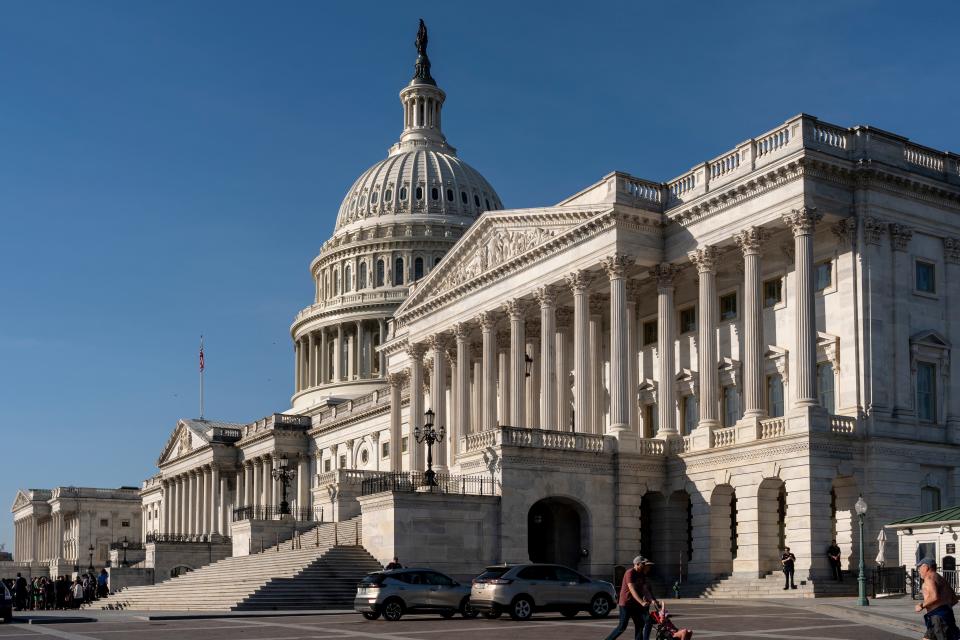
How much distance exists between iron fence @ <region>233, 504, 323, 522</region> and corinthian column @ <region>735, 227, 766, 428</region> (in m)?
26.6

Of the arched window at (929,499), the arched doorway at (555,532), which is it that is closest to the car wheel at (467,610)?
the arched doorway at (555,532)

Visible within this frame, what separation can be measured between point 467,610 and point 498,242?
3109 centimetres

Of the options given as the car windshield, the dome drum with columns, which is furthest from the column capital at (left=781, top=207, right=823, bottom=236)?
the dome drum with columns

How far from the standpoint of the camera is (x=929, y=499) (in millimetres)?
52875

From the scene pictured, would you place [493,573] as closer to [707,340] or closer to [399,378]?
[707,340]

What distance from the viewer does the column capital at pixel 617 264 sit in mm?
59938

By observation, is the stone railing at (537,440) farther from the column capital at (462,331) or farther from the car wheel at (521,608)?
the car wheel at (521,608)

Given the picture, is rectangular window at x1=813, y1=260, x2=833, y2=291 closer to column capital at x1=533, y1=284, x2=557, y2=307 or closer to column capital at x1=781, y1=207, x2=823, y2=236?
column capital at x1=781, y1=207, x2=823, y2=236

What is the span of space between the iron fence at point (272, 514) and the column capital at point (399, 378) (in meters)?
10.0

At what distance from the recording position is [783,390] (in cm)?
5716

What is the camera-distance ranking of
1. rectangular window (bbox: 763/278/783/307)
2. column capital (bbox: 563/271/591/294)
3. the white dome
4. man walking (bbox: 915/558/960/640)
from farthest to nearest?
the white dome → column capital (bbox: 563/271/591/294) → rectangular window (bbox: 763/278/783/307) → man walking (bbox: 915/558/960/640)

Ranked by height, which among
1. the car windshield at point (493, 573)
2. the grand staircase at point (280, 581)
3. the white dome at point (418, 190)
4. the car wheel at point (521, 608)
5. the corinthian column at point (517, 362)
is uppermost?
the white dome at point (418, 190)

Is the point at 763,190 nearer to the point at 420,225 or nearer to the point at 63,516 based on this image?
the point at 420,225

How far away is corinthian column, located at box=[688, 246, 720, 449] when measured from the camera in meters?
57.6
